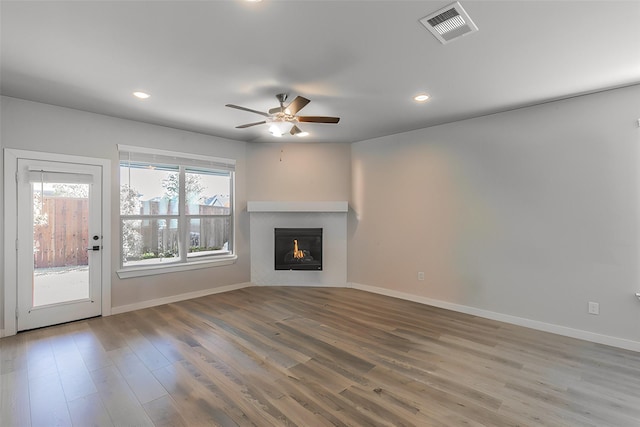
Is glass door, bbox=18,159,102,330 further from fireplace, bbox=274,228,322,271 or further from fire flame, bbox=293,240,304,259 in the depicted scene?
fire flame, bbox=293,240,304,259

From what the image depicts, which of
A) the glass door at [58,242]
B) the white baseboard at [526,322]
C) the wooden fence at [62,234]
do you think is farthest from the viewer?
the wooden fence at [62,234]

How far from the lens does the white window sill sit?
4.13 metres

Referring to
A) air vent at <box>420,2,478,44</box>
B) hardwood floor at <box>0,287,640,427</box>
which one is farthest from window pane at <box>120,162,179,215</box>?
air vent at <box>420,2,478,44</box>

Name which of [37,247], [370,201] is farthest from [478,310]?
[37,247]

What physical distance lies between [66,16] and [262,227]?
13.1ft

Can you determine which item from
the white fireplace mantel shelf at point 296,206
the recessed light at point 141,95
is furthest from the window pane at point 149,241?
the recessed light at point 141,95

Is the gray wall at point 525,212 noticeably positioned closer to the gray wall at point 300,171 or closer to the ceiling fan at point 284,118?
the gray wall at point 300,171

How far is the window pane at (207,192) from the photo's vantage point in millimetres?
4895

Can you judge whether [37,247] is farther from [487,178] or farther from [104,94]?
[487,178]

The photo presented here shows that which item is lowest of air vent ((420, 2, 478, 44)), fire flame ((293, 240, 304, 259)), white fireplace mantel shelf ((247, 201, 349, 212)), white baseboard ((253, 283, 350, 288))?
white baseboard ((253, 283, 350, 288))

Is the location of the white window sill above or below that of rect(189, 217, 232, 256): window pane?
below

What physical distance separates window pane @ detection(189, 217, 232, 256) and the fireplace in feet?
3.12

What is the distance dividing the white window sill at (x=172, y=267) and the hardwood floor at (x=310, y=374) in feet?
2.04

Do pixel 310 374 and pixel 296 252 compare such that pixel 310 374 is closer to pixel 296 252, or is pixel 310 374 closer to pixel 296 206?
pixel 296 252
